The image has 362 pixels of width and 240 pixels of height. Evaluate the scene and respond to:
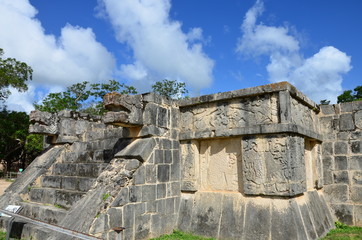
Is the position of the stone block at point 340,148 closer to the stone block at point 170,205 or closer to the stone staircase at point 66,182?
the stone block at point 170,205

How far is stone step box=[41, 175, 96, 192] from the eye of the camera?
606 cm

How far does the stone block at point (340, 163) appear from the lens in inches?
256

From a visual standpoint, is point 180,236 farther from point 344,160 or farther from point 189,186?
point 344,160

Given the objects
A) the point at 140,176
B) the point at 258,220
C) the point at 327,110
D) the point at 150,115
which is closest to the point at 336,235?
the point at 258,220

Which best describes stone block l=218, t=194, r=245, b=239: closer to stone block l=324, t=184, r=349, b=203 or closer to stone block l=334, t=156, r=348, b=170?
stone block l=324, t=184, r=349, b=203

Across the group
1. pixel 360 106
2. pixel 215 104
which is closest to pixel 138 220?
pixel 215 104

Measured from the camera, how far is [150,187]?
213 inches

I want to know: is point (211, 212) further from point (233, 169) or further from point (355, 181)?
point (355, 181)

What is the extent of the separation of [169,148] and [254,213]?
2075mm

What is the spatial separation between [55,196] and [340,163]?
6415 millimetres

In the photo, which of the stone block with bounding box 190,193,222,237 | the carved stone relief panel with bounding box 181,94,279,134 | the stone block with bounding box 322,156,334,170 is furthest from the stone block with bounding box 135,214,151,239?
the stone block with bounding box 322,156,334,170

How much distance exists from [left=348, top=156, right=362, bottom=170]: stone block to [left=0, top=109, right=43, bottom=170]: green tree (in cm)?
2266

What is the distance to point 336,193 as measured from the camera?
6.51m

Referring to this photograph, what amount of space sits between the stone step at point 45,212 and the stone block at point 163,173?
1.96 meters
